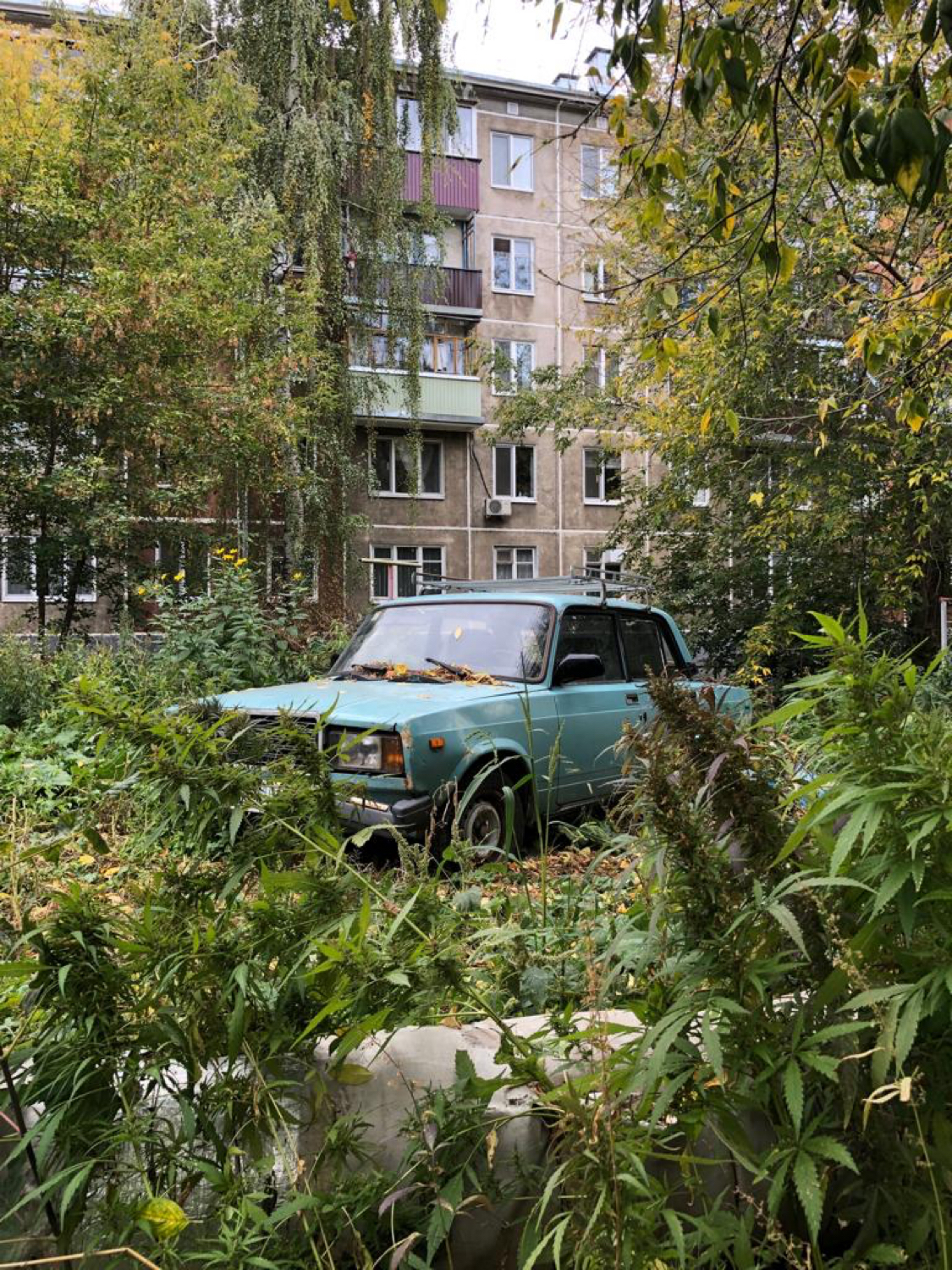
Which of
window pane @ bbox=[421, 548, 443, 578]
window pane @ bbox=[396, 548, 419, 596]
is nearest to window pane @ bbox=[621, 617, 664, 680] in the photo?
window pane @ bbox=[396, 548, 419, 596]

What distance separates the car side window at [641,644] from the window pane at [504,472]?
23.8 metres

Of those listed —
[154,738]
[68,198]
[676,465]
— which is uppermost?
[68,198]

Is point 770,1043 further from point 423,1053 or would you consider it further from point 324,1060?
point 324,1060

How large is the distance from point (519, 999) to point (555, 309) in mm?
32897

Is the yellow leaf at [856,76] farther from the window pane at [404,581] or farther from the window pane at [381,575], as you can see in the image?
the window pane at [381,575]

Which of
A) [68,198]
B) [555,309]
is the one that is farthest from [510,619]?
[555,309]

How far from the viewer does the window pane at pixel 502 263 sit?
32125 millimetres

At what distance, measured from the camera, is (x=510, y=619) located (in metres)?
6.94

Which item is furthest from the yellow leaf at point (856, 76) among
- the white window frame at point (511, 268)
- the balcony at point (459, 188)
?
the white window frame at point (511, 268)

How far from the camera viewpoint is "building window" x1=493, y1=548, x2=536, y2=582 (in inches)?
1247

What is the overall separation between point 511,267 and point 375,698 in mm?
29337

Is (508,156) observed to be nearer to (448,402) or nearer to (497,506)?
(448,402)

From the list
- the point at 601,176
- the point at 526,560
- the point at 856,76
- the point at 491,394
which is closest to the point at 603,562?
the point at 601,176

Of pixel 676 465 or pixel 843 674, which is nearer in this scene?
Result: pixel 843 674
